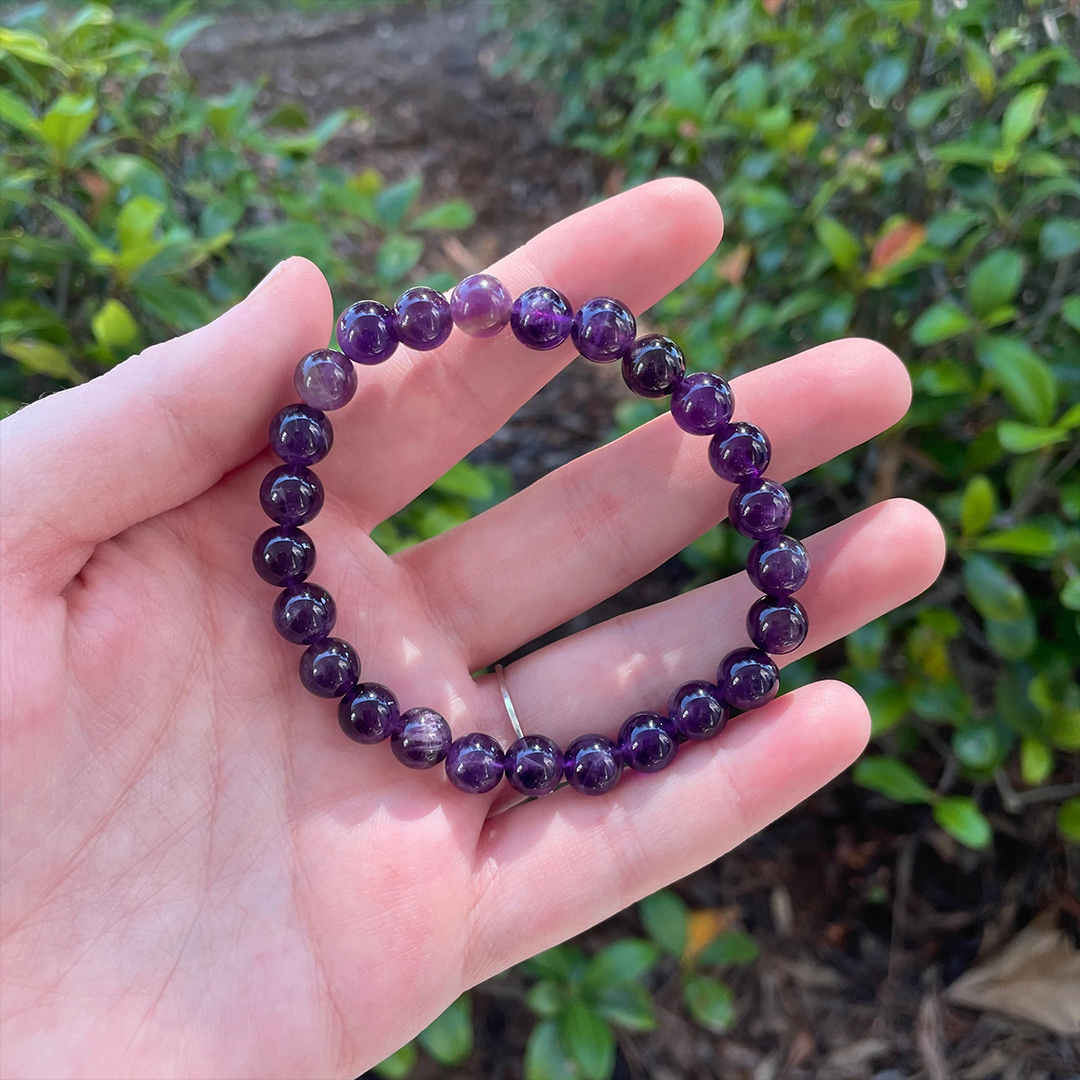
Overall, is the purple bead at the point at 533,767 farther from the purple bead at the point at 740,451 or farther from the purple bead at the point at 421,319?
the purple bead at the point at 421,319

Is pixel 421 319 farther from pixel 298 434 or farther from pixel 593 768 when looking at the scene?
pixel 593 768

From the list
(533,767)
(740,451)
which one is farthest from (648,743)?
(740,451)

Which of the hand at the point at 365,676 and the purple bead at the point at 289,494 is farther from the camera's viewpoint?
the purple bead at the point at 289,494

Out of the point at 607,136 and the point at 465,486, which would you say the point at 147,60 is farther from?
the point at 607,136

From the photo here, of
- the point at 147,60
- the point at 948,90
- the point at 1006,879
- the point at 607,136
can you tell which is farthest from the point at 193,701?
the point at 607,136

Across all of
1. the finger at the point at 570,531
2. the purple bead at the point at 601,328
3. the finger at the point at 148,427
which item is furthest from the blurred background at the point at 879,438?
the purple bead at the point at 601,328

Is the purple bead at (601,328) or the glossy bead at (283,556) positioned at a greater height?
the purple bead at (601,328)

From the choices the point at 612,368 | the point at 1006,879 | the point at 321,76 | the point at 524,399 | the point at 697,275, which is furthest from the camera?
the point at 321,76

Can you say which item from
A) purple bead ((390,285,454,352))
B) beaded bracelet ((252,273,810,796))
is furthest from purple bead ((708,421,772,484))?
purple bead ((390,285,454,352))
